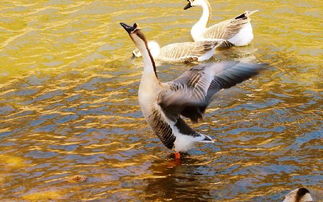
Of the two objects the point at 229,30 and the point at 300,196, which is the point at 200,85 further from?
the point at 229,30

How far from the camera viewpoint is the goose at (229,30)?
41.4 ft

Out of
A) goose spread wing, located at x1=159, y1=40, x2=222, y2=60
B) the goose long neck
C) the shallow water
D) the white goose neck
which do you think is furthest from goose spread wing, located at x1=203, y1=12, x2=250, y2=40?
the goose long neck

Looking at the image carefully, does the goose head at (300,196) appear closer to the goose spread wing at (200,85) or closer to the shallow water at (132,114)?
the shallow water at (132,114)

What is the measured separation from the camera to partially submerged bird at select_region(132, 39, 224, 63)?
12.1 meters

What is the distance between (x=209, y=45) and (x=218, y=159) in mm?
5189

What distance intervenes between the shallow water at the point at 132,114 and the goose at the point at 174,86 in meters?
0.61

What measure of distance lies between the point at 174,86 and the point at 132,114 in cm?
227

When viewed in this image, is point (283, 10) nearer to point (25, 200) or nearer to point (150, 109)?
point (150, 109)

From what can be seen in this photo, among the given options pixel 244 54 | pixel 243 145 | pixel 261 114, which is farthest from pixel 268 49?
pixel 243 145

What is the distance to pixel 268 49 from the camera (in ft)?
41.1

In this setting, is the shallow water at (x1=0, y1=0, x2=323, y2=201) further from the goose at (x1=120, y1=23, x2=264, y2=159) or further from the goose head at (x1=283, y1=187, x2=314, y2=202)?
the goose head at (x1=283, y1=187, x2=314, y2=202)


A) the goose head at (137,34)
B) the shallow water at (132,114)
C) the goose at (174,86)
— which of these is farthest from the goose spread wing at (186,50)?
the goose head at (137,34)

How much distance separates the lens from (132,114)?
363 inches

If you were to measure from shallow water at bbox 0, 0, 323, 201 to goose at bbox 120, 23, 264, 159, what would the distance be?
0.61 m
